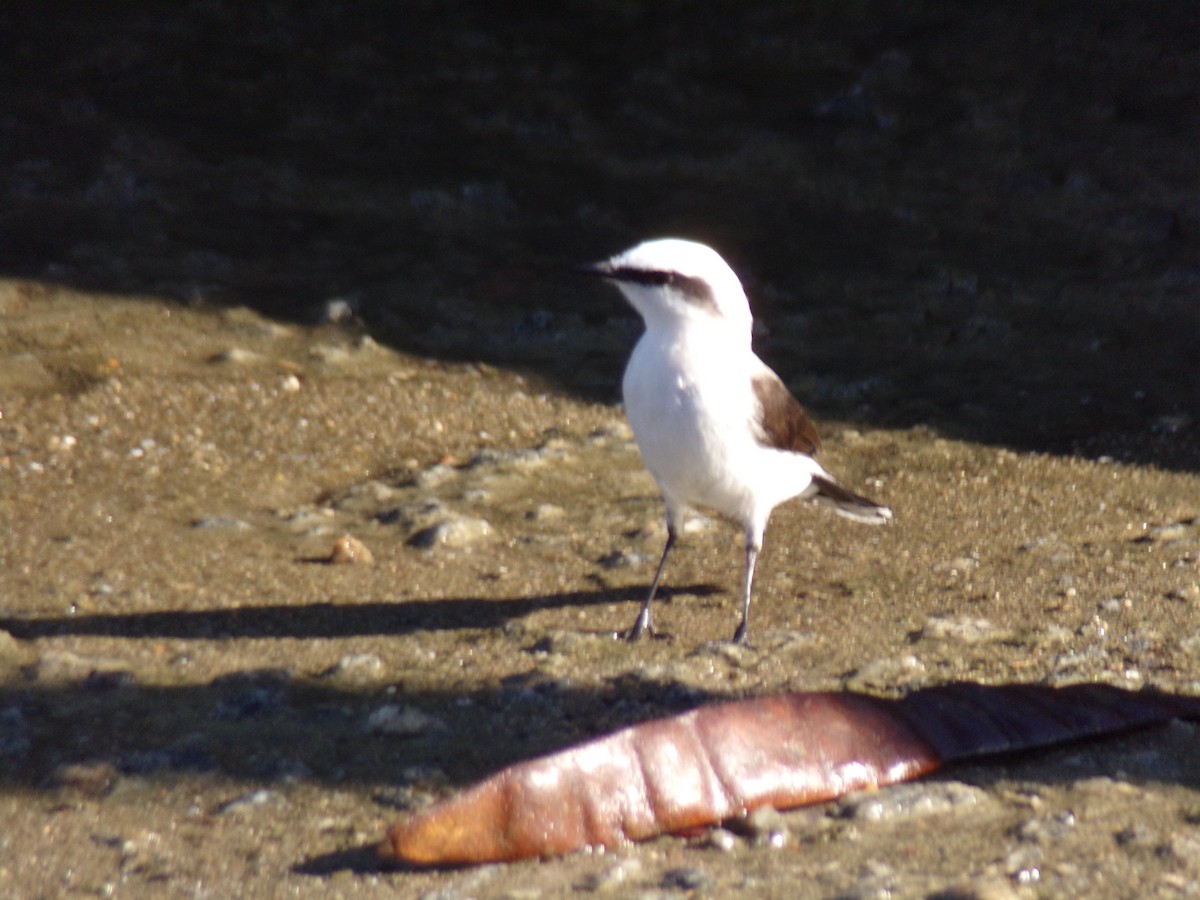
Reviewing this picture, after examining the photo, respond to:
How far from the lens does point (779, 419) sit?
5074mm

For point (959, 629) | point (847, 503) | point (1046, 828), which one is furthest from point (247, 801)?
point (847, 503)

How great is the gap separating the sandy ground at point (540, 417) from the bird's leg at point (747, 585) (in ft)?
0.42

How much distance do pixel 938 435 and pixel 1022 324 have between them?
1510 millimetres

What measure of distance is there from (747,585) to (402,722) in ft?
4.43

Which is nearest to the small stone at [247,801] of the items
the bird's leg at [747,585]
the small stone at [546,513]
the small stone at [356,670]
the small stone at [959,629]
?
the small stone at [356,670]

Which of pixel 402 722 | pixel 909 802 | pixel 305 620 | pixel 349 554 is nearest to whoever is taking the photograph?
pixel 909 802

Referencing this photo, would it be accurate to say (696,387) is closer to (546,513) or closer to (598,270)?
(598,270)

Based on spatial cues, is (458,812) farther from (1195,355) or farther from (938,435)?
→ (1195,355)

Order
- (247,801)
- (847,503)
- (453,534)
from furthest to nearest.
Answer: (453,534) → (847,503) → (247,801)

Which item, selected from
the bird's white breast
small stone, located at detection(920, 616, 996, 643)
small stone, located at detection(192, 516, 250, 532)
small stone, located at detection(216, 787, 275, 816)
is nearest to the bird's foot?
the bird's white breast

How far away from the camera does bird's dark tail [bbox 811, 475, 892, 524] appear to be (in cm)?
554

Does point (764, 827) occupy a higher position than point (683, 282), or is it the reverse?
point (683, 282)

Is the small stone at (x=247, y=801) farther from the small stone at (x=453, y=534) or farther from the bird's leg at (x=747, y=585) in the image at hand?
the small stone at (x=453, y=534)

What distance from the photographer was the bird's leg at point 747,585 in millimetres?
4848
